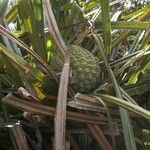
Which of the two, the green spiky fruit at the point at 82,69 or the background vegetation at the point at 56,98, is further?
the green spiky fruit at the point at 82,69

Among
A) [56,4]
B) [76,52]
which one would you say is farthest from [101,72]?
[56,4]

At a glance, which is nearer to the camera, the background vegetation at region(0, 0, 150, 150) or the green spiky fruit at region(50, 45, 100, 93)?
the background vegetation at region(0, 0, 150, 150)

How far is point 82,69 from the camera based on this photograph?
37.4 inches

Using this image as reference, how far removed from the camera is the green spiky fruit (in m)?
0.94

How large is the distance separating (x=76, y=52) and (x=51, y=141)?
0.23m

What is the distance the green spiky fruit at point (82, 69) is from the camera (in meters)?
0.94

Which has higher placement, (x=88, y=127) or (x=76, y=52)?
(x=76, y=52)

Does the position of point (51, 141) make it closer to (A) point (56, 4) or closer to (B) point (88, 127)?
(B) point (88, 127)

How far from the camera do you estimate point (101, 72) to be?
3.42 ft

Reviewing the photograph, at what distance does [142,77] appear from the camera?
Answer: 1027 mm

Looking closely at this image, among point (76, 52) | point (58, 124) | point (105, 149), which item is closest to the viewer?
point (58, 124)

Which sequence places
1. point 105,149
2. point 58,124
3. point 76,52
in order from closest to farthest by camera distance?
point 58,124, point 105,149, point 76,52

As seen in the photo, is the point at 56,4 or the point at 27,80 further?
the point at 56,4

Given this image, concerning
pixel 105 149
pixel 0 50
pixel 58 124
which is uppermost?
pixel 0 50
